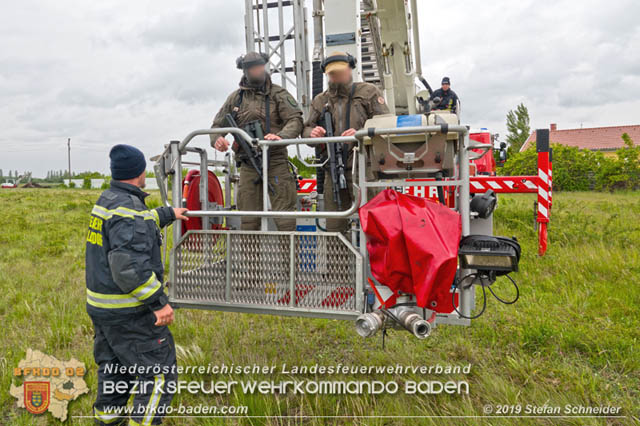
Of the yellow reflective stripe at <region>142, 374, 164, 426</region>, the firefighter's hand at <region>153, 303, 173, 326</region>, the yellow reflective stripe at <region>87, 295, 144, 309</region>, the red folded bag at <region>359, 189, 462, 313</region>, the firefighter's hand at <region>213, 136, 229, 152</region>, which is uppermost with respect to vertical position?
the firefighter's hand at <region>213, 136, 229, 152</region>

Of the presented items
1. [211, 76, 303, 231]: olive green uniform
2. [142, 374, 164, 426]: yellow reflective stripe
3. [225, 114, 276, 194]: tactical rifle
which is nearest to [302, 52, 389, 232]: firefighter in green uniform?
[211, 76, 303, 231]: olive green uniform

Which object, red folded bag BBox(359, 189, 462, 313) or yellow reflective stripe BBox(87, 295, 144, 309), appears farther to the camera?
yellow reflective stripe BBox(87, 295, 144, 309)

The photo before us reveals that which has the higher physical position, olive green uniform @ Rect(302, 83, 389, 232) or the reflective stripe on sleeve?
olive green uniform @ Rect(302, 83, 389, 232)

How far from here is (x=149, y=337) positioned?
272 cm

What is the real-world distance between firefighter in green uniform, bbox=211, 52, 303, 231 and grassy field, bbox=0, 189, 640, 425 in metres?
1.28

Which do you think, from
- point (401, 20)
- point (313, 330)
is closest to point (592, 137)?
point (401, 20)

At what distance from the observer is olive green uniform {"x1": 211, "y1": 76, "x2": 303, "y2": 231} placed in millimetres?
4055

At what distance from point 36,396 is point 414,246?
10.6 feet

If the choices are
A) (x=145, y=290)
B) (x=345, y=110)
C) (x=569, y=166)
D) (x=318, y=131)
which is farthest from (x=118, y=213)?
(x=569, y=166)

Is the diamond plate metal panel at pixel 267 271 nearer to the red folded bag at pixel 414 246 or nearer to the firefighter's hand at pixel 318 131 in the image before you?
the red folded bag at pixel 414 246

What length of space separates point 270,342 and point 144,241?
2111mm

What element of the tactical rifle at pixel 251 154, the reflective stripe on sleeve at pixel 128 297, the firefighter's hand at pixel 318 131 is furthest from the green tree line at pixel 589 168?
the reflective stripe on sleeve at pixel 128 297

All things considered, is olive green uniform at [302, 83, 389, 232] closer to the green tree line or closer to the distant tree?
the green tree line

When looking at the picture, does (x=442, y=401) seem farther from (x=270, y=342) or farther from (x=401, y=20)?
(x=401, y=20)
